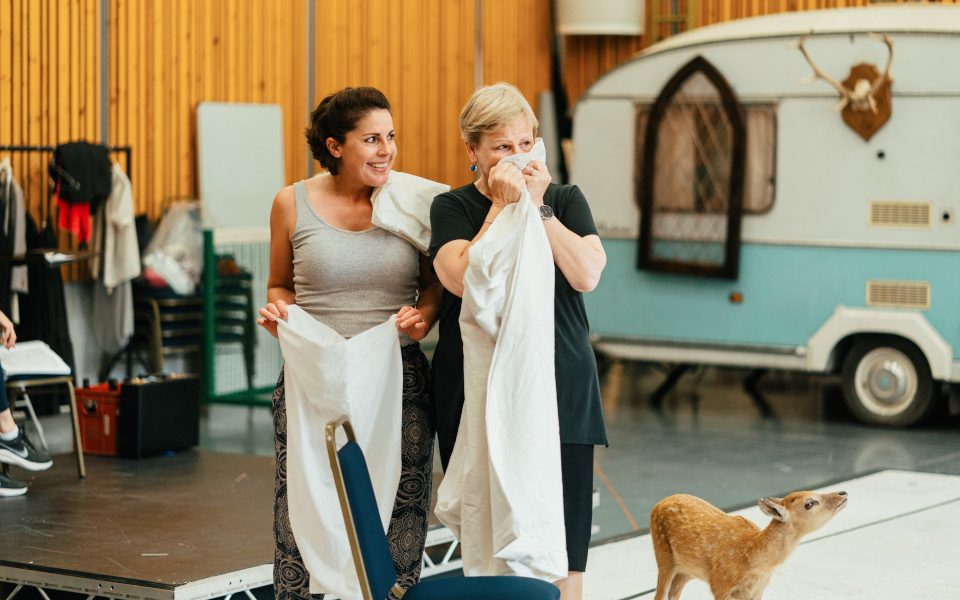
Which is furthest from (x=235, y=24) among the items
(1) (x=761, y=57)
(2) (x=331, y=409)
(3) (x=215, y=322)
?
(2) (x=331, y=409)

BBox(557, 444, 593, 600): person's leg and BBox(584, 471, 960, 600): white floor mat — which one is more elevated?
BBox(557, 444, 593, 600): person's leg

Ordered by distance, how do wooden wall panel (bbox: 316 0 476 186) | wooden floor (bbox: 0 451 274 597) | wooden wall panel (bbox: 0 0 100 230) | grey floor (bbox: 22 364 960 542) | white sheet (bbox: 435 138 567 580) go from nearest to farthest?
white sheet (bbox: 435 138 567 580)
wooden floor (bbox: 0 451 274 597)
grey floor (bbox: 22 364 960 542)
wooden wall panel (bbox: 0 0 100 230)
wooden wall panel (bbox: 316 0 476 186)

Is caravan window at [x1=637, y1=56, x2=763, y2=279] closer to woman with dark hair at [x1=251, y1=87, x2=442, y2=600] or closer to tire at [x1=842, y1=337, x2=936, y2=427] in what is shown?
tire at [x1=842, y1=337, x2=936, y2=427]

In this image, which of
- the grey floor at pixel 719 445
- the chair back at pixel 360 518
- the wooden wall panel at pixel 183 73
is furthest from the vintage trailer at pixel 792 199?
the chair back at pixel 360 518

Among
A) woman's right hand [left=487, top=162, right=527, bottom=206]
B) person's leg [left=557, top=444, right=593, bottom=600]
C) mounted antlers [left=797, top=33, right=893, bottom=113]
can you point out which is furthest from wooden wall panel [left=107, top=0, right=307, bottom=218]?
person's leg [left=557, top=444, right=593, bottom=600]

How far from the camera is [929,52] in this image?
317 inches

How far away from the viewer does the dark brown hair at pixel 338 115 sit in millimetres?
3156

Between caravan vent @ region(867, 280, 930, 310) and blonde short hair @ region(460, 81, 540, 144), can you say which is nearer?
blonde short hair @ region(460, 81, 540, 144)

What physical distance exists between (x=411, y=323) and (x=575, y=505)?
0.57 metres

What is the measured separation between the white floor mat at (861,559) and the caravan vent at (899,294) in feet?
7.32

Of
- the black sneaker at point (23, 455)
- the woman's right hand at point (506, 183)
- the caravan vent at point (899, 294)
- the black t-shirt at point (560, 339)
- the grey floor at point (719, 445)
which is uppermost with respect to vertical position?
the woman's right hand at point (506, 183)

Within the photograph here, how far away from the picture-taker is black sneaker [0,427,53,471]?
17.3 feet

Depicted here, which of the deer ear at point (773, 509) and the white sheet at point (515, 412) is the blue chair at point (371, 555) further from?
the deer ear at point (773, 509)

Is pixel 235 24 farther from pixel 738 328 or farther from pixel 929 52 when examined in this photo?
pixel 929 52
